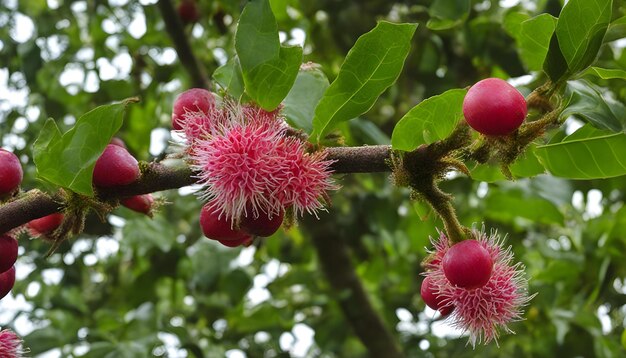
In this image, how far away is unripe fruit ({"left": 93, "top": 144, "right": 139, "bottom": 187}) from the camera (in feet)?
3.32

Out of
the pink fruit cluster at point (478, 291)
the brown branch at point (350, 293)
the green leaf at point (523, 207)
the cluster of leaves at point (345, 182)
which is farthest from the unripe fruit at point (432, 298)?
the brown branch at point (350, 293)

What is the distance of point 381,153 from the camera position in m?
1.02

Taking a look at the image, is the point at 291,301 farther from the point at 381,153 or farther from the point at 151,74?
the point at 381,153

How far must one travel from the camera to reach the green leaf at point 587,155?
105 centimetres

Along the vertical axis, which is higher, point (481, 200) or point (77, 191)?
point (77, 191)

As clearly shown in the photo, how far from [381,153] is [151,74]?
6.91 ft

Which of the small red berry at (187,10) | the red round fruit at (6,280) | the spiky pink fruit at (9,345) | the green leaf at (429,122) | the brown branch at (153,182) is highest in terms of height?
the green leaf at (429,122)

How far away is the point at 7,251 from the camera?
41.4 inches

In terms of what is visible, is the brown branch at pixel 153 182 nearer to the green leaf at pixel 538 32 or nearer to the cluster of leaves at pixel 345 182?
the cluster of leaves at pixel 345 182

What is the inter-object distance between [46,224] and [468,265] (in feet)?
2.14

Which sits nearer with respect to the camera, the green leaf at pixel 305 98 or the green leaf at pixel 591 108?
the green leaf at pixel 591 108

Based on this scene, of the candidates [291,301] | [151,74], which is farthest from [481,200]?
[151,74]

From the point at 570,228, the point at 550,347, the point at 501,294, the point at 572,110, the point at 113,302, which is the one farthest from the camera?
the point at 113,302

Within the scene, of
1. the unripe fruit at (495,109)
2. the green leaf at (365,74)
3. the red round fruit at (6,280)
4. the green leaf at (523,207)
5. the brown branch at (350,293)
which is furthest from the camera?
the brown branch at (350,293)
